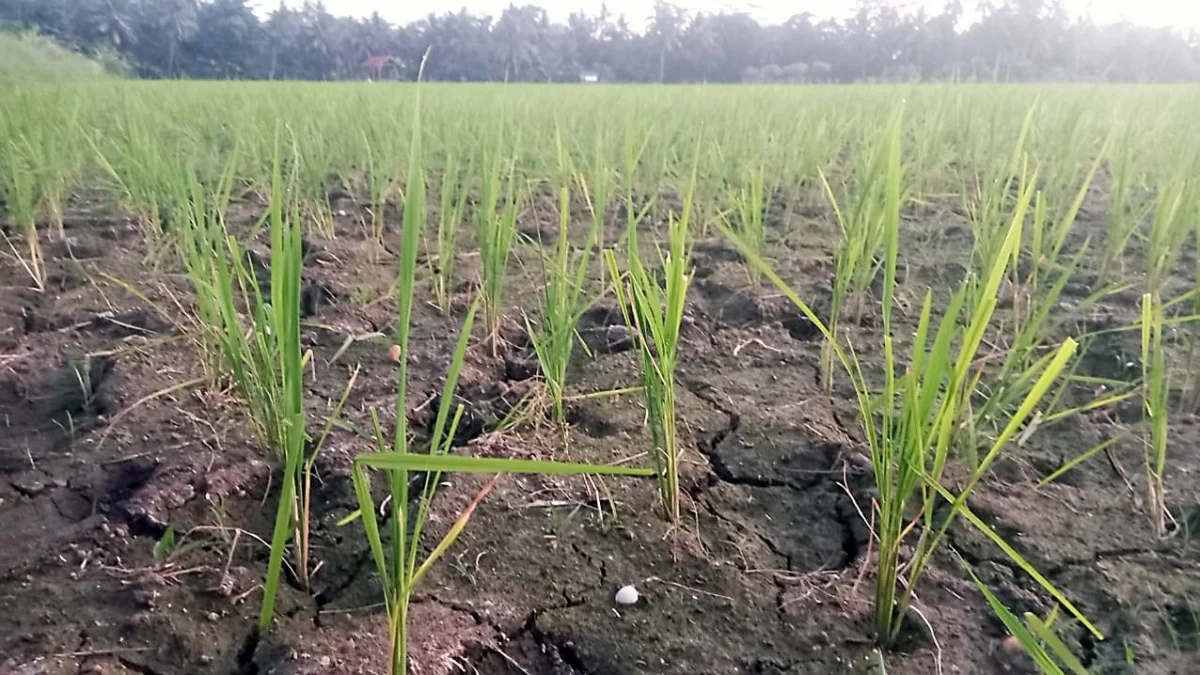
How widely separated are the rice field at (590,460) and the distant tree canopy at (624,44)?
13.7 meters

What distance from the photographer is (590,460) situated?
932 mm

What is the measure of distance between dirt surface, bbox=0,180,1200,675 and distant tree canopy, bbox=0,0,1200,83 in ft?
45.4

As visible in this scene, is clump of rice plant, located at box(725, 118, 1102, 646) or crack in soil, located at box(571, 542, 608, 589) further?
crack in soil, located at box(571, 542, 608, 589)

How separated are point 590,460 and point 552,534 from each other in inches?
5.6

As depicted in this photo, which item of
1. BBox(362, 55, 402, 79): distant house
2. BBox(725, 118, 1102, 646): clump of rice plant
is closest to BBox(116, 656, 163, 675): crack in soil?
BBox(725, 118, 1102, 646): clump of rice plant

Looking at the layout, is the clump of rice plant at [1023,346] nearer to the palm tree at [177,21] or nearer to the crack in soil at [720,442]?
the crack in soil at [720,442]

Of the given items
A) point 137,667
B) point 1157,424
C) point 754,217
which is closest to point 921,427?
point 1157,424

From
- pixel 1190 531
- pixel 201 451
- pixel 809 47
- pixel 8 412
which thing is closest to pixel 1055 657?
pixel 1190 531

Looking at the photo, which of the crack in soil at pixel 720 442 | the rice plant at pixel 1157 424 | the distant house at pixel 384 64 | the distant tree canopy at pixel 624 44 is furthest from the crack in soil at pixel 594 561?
the distant tree canopy at pixel 624 44

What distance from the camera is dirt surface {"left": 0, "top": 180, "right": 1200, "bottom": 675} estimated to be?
0.66m

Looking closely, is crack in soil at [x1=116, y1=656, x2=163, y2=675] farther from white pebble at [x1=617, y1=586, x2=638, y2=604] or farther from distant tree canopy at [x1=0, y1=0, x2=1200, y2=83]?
distant tree canopy at [x1=0, y1=0, x2=1200, y2=83]

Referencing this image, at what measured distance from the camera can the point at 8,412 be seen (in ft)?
3.35

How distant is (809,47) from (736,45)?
2.08 m

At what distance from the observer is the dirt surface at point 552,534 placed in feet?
2.16
